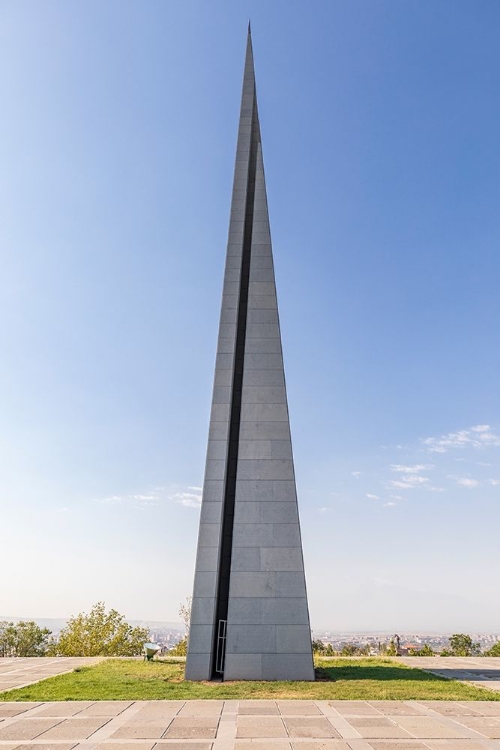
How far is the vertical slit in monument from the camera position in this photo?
16969 mm

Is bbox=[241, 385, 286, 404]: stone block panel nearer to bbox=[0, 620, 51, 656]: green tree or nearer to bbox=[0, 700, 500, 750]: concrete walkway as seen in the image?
bbox=[0, 700, 500, 750]: concrete walkway

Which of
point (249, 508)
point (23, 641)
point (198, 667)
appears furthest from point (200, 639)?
point (23, 641)

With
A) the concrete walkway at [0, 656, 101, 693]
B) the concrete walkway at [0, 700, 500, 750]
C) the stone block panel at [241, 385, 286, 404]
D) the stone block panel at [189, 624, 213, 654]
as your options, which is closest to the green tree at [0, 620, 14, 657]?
the concrete walkway at [0, 656, 101, 693]

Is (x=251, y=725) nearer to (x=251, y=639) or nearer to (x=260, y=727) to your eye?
(x=260, y=727)

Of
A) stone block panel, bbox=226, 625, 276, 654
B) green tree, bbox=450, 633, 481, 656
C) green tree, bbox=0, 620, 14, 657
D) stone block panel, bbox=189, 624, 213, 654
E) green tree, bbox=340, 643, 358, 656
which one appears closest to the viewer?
stone block panel, bbox=226, 625, 276, 654

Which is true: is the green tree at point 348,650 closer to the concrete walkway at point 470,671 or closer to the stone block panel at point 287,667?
the concrete walkway at point 470,671

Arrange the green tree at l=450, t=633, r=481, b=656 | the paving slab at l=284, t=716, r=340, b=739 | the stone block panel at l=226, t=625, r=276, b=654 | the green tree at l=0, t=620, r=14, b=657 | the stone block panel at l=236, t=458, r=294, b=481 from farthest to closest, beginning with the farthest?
the green tree at l=0, t=620, r=14, b=657
the green tree at l=450, t=633, r=481, b=656
the stone block panel at l=236, t=458, r=294, b=481
the stone block panel at l=226, t=625, r=276, b=654
the paving slab at l=284, t=716, r=340, b=739

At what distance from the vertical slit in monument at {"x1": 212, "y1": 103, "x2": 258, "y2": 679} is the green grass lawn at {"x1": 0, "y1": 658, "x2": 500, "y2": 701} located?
2.14 metres

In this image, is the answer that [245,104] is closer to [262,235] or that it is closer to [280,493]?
[262,235]

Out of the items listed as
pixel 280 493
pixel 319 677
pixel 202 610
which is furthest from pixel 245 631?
pixel 280 493

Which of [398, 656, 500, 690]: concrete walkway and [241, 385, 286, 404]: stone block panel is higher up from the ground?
[241, 385, 286, 404]: stone block panel

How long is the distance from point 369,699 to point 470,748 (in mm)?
4753

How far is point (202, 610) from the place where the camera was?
16688mm

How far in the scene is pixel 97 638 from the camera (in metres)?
34.0
